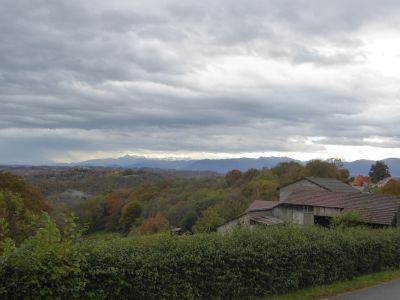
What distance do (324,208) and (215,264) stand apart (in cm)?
3539

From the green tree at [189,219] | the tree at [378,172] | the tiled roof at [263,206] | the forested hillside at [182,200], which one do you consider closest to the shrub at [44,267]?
the tiled roof at [263,206]

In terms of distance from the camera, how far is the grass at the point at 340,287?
1218 cm

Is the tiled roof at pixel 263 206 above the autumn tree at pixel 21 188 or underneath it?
underneath

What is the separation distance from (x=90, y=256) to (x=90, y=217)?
91228 millimetres

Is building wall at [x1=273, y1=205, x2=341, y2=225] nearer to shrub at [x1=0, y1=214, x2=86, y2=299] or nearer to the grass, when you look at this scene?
the grass

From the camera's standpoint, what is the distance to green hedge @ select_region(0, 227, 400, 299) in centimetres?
867

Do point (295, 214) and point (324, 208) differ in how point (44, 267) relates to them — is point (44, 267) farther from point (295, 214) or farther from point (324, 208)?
point (295, 214)

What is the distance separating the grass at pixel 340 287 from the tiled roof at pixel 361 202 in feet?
50.9

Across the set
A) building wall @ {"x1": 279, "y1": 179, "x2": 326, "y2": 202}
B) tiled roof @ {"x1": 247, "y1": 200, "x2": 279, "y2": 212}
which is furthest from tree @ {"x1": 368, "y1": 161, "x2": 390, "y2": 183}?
tiled roof @ {"x1": 247, "y1": 200, "x2": 279, "y2": 212}

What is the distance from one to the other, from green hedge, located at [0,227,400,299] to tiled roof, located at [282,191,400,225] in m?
17.8

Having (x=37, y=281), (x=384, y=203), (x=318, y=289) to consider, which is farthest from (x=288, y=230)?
(x=384, y=203)

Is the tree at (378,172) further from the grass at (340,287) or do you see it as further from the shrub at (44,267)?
the shrub at (44,267)

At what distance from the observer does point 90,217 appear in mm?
96812

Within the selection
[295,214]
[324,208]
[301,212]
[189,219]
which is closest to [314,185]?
[295,214]
